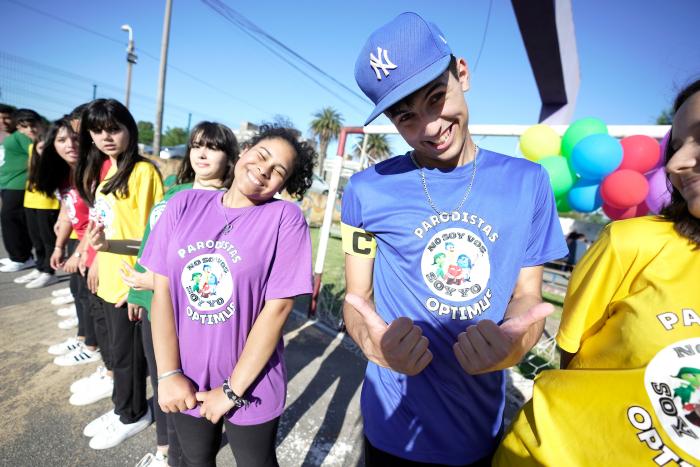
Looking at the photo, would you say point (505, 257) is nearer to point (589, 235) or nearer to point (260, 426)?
point (260, 426)

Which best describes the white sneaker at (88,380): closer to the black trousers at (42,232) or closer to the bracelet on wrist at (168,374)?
the bracelet on wrist at (168,374)

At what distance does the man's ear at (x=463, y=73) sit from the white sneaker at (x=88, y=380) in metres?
3.57

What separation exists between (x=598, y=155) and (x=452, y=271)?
2.99 meters

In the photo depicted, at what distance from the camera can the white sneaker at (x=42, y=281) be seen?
4684mm

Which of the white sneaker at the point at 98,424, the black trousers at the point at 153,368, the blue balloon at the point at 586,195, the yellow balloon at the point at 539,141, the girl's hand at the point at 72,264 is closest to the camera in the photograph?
the black trousers at the point at 153,368

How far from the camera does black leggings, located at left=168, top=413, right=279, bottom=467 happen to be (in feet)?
4.77

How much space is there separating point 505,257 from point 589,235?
20.6 m

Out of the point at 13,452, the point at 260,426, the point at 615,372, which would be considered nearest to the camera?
the point at 615,372

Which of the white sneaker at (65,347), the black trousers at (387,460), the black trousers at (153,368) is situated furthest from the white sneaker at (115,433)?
the black trousers at (387,460)

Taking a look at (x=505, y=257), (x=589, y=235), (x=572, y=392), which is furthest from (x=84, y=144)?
(x=589, y=235)

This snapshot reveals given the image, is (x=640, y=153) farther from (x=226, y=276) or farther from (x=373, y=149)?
(x=373, y=149)

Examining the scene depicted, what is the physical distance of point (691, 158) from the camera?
84 cm

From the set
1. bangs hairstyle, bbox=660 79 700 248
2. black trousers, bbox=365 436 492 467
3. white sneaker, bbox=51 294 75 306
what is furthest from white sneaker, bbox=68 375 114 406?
bangs hairstyle, bbox=660 79 700 248

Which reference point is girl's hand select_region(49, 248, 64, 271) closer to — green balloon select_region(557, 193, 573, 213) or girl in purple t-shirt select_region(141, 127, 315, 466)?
girl in purple t-shirt select_region(141, 127, 315, 466)
